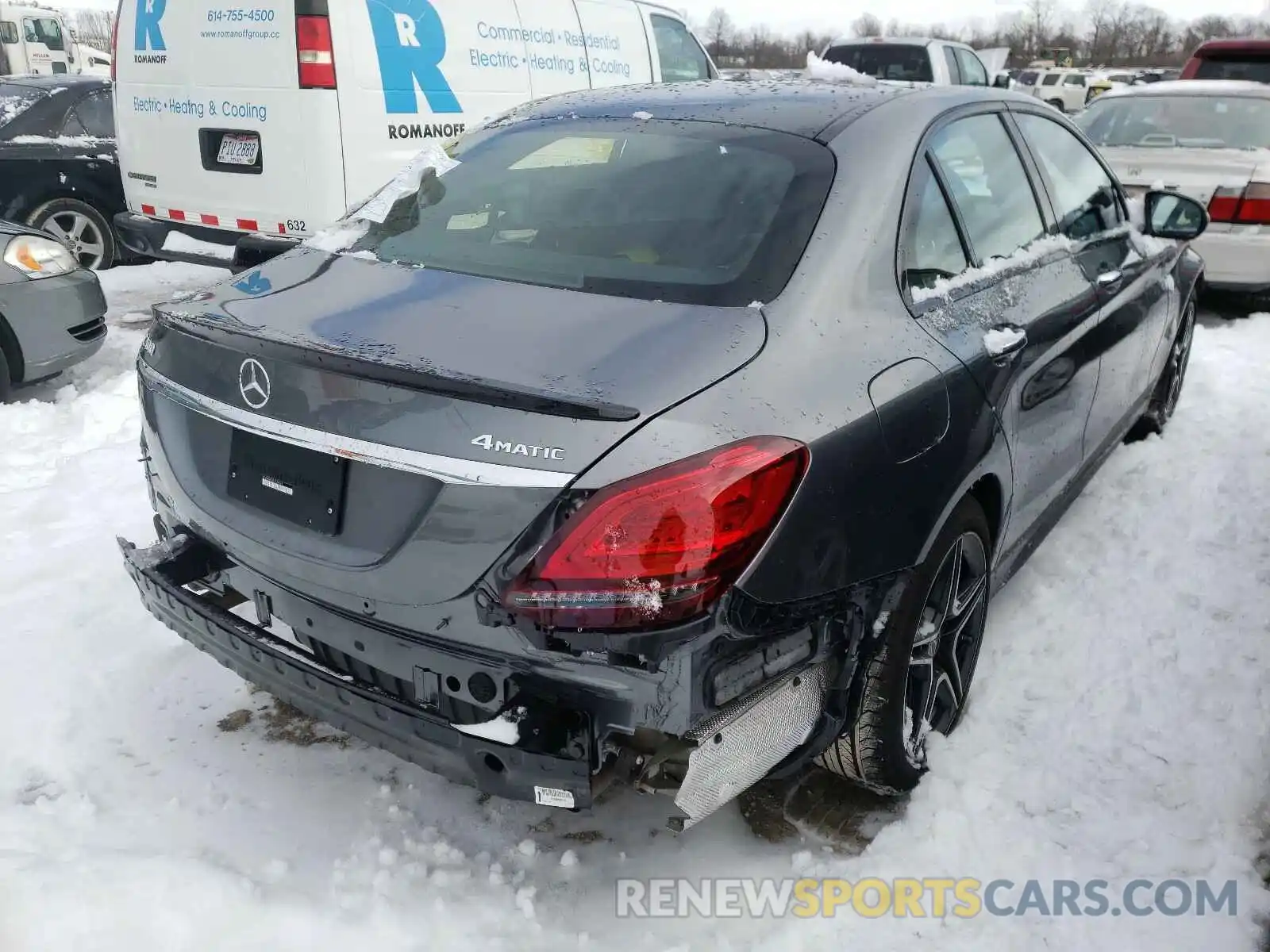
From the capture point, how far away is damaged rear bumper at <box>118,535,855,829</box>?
1.80 m

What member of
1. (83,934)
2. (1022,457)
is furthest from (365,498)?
(1022,457)

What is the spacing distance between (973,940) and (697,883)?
1.99 feet

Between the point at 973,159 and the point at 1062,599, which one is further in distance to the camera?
the point at 1062,599

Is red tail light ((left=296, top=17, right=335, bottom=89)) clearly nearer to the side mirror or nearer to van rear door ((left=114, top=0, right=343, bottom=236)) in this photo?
van rear door ((left=114, top=0, right=343, bottom=236))

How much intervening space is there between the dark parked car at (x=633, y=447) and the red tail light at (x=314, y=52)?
3422 millimetres

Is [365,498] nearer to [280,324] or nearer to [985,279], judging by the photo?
[280,324]

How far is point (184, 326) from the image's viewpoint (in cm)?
225

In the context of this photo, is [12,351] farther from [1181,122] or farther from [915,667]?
[1181,122]

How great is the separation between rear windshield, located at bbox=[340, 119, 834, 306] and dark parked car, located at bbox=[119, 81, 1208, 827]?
0.4 inches

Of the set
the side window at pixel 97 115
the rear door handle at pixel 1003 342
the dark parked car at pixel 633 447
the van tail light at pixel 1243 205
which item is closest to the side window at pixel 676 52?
the van tail light at pixel 1243 205

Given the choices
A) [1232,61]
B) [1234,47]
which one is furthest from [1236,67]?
[1234,47]

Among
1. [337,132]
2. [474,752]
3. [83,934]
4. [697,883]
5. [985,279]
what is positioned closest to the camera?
[474,752]

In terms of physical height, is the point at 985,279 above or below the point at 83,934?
above

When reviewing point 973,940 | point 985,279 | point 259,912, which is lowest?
point 973,940
